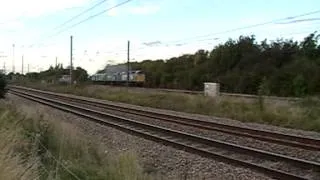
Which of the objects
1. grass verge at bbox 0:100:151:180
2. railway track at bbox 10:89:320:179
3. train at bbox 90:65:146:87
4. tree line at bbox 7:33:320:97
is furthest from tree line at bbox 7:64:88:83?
grass verge at bbox 0:100:151:180

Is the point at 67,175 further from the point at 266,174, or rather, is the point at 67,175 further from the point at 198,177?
the point at 266,174

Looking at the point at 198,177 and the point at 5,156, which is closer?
the point at 5,156

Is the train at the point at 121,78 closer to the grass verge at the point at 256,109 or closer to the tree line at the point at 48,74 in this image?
the tree line at the point at 48,74

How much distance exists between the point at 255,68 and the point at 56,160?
172 ft

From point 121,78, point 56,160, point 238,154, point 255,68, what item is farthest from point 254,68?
point 56,160

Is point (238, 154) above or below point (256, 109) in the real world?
below

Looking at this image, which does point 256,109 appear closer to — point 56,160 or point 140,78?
point 56,160

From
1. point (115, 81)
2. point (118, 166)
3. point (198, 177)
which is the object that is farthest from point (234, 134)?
point (115, 81)

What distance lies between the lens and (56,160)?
9953 millimetres

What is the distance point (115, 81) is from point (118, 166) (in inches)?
3181

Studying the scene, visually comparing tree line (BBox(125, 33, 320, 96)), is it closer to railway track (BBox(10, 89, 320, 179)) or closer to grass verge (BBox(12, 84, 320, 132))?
grass verge (BBox(12, 84, 320, 132))

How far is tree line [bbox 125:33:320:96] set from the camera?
174 ft

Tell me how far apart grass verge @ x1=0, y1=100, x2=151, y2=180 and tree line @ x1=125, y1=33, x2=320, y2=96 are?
105ft

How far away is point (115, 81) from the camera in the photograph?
90.3 m
